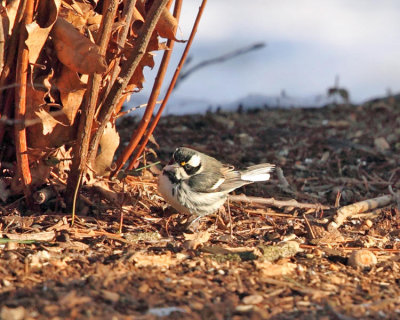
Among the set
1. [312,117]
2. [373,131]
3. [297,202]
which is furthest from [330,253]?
[312,117]

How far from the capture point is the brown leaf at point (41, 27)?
3506mm

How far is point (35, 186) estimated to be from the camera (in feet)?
12.9

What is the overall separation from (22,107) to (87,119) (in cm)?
35

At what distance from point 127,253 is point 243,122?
163 inches

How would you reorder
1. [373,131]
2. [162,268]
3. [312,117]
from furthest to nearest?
[312,117]
[373,131]
[162,268]

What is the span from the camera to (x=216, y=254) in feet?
11.2

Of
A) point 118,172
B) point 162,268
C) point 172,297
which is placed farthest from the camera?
point 118,172

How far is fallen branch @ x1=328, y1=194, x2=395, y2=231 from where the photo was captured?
4.21 m

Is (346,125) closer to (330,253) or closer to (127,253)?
(330,253)

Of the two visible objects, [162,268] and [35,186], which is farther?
[35,186]

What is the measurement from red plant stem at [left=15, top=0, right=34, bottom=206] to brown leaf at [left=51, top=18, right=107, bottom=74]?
158mm

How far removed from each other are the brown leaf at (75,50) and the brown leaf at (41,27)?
1.7 inches

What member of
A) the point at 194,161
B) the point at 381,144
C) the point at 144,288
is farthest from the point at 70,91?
the point at 381,144

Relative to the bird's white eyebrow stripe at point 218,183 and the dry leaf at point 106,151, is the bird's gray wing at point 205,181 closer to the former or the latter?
the bird's white eyebrow stripe at point 218,183
